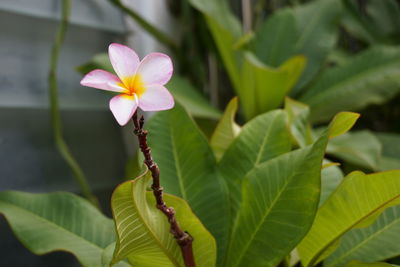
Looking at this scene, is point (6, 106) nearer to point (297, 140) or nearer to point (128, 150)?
point (128, 150)

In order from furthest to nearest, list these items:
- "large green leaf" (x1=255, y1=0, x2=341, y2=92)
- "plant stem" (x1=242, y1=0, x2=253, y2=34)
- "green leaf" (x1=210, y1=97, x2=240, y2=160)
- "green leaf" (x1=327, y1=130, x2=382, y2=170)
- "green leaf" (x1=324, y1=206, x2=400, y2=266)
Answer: "plant stem" (x1=242, y1=0, x2=253, y2=34) < "large green leaf" (x1=255, y1=0, x2=341, y2=92) < "green leaf" (x1=327, y1=130, x2=382, y2=170) < "green leaf" (x1=210, y1=97, x2=240, y2=160) < "green leaf" (x1=324, y1=206, x2=400, y2=266)

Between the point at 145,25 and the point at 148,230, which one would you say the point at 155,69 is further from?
the point at 145,25

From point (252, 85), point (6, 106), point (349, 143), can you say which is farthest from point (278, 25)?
point (6, 106)

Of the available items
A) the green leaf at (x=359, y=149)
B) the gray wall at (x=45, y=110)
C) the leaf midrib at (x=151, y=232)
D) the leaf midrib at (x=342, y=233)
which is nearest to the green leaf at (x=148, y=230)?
the leaf midrib at (x=151, y=232)

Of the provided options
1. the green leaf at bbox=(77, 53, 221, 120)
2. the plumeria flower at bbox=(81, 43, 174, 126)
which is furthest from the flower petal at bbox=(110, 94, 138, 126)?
the green leaf at bbox=(77, 53, 221, 120)

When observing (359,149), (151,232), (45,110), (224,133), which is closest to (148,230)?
(151,232)

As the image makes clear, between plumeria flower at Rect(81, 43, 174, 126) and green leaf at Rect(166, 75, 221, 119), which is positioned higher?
plumeria flower at Rect(81, 43, 174, 126)

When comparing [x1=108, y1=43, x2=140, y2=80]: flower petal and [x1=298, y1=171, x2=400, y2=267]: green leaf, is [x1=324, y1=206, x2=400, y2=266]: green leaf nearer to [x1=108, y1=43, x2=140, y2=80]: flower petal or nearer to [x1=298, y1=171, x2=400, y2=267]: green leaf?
[x1=298, y1=171, x2=400, y2=267]: green leaf
